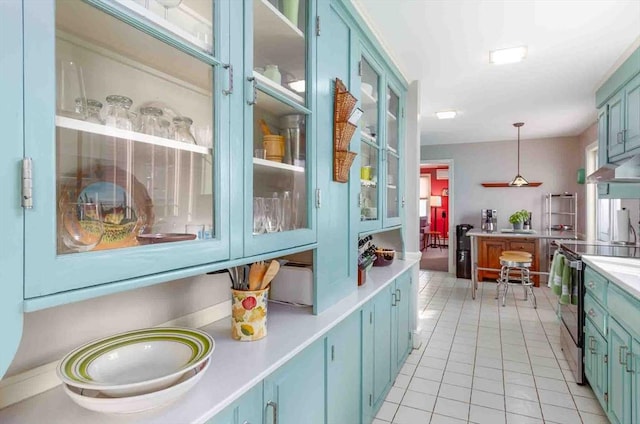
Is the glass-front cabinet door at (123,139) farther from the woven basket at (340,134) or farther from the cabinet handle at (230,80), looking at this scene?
the woven basket at (340,134)

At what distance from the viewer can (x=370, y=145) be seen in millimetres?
2232

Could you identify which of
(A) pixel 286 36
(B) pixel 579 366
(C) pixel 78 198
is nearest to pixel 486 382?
(B) pixel 579 366

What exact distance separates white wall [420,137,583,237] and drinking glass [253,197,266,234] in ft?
19.5

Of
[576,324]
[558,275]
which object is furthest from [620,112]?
[576,324]

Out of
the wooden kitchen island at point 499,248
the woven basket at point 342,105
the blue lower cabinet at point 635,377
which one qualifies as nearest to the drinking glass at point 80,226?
the woven basket at point 342,105

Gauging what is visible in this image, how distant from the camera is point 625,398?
5.77ft

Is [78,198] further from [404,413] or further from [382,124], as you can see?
[404,413]

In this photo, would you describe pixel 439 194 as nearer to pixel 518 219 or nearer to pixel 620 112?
pixel 518 219

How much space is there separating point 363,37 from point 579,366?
2743mm

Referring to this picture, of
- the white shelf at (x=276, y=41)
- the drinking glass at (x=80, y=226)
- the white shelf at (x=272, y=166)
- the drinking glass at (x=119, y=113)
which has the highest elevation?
the white shelf at (x=276, y=41)

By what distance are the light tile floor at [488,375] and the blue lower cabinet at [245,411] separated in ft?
4.51

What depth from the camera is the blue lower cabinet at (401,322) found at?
2447 mm

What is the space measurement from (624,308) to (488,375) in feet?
3.96

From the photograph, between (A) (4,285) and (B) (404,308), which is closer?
(A) (4,285)
